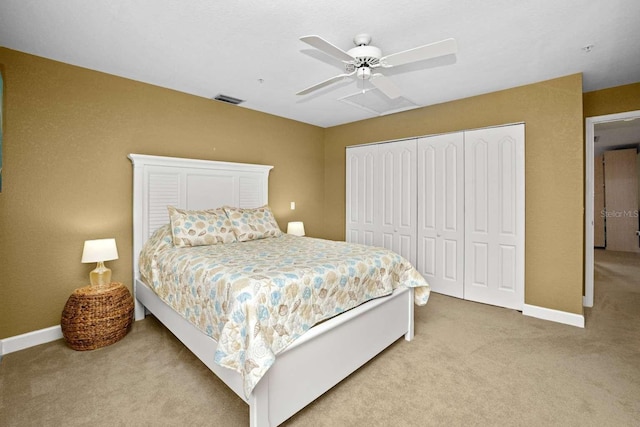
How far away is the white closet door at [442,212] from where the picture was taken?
3.71 m

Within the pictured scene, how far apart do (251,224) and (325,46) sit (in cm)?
213

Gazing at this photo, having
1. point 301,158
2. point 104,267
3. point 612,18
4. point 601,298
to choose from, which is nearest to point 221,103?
point 301,158

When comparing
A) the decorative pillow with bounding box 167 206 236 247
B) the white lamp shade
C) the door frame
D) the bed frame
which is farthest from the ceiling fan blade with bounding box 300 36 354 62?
the door frame

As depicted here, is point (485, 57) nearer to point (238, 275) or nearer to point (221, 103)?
point (238, 275)

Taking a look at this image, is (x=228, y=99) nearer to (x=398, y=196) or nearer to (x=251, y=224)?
(x=251, y=224)

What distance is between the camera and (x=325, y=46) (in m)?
1.79

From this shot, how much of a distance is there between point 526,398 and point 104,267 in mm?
3584

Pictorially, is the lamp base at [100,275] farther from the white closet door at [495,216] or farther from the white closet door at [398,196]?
the white closet door at [495,216]

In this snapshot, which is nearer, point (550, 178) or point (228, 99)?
point (550, 178)

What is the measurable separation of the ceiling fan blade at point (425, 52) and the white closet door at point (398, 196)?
86.8 inches

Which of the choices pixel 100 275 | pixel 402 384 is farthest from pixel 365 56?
pixel 100 275

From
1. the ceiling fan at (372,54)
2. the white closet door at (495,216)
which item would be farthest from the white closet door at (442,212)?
the ceiling fan at (372,54)

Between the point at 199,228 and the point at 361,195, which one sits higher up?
the point at 361,195

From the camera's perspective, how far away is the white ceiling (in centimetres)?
191
